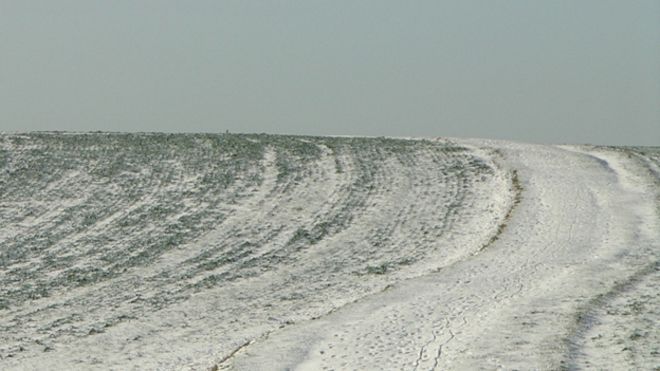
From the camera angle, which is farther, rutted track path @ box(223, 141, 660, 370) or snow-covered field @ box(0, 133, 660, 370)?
snow-covered field @ box(0, 133, 660, 370)

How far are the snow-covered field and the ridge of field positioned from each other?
5 cm

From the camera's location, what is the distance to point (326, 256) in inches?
639

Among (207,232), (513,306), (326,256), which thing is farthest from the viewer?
(207,232)

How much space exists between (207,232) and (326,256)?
2.61 meters

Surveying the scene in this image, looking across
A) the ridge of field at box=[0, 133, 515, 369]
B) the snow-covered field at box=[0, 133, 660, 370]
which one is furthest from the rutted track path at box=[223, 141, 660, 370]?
the ridge of field at box=[0, 133, 515, 369]

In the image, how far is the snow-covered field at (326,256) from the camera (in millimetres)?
11180

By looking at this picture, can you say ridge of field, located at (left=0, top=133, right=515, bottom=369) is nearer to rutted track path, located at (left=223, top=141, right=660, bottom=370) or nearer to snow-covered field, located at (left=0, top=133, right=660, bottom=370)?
snow-covered field, located at (left=0, top=133, right=660, bottom=370)

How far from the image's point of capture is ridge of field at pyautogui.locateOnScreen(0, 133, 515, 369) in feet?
40.5

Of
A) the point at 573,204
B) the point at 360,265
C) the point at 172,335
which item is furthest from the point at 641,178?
the point at 172,335

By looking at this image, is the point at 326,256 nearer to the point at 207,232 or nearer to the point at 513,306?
the point at 207,232

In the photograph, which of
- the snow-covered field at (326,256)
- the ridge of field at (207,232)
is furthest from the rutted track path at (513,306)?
the ridge of field at (207,232)

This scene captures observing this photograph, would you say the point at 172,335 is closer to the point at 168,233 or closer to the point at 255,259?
the point at 255,259

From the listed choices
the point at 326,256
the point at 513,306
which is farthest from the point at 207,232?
the point at 513,306

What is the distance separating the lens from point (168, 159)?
1012 inches
